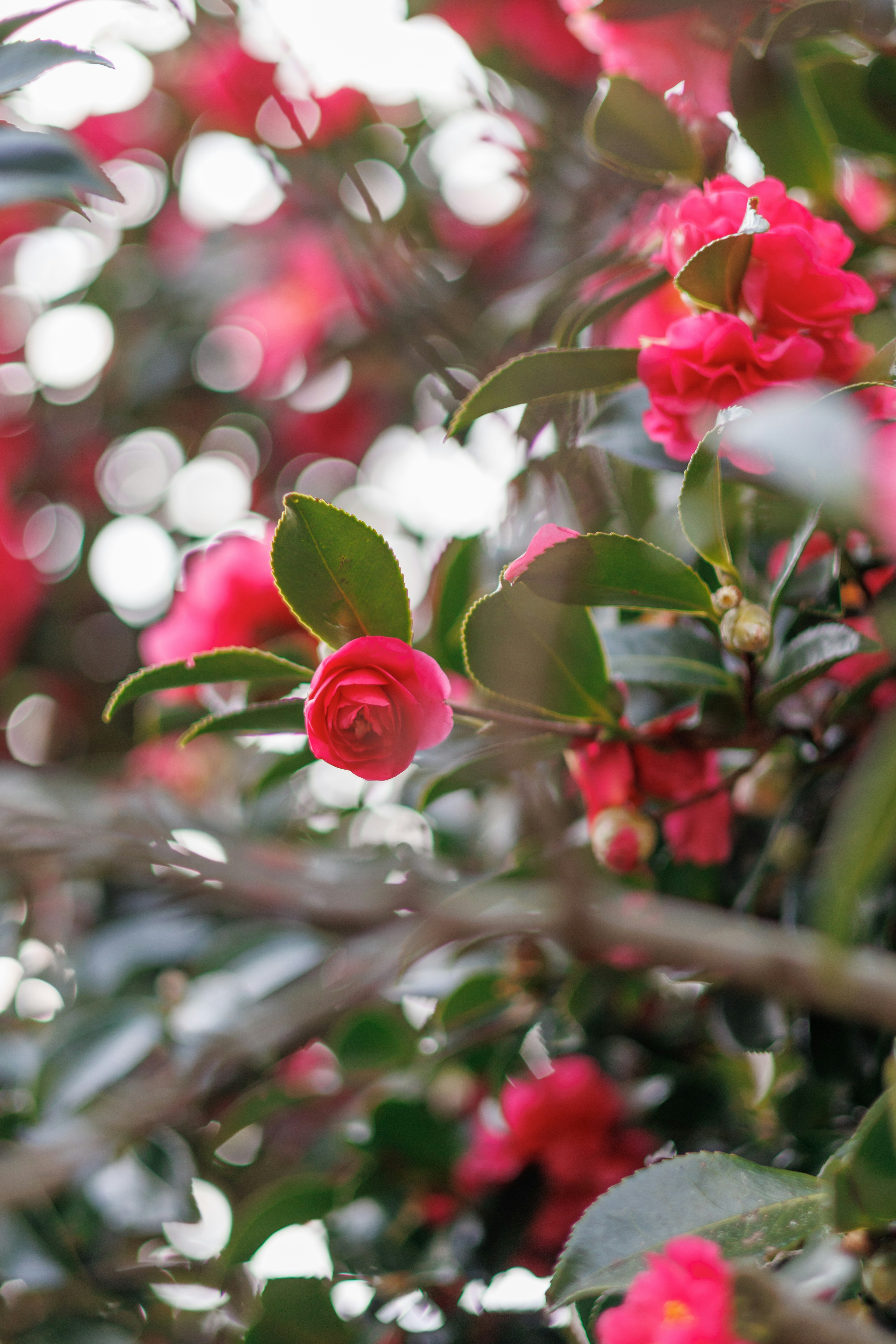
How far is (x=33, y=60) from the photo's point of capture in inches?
21.8

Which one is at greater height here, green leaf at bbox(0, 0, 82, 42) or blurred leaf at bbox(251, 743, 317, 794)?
green leaf at bbox(0, 0, 82, 42)

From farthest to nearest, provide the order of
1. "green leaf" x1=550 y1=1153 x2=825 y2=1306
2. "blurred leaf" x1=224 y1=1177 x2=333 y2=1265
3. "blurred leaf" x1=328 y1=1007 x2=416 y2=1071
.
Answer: "blurred leaf" x1=328 y1=1007 x2=416 y2=1071, "blurred leaf" x1=224 y1=1177 x2=333 y2=1265, "green leaf" x1=550 y1=1153 x2=825 y2=1306

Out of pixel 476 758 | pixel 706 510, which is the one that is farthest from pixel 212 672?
pixel 706 510

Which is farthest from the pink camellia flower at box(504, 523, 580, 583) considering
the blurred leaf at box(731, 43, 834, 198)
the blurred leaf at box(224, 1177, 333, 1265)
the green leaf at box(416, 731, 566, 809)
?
the blurred leaf at box(224, 1177, 333, 1265)

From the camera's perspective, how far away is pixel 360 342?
64.8 inches

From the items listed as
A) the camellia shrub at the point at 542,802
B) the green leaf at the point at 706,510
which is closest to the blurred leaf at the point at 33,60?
the camellia shrub at the point at 542,802

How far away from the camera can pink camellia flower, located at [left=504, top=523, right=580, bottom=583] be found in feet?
1.57

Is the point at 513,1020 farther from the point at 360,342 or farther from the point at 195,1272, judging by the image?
the point at 360,342

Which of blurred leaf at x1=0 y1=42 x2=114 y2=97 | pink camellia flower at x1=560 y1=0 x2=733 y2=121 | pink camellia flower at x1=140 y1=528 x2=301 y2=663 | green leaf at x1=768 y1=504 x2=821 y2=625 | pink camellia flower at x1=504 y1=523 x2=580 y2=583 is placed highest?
blurred leaf at x1=0 y1=42 x2=114 y2=97

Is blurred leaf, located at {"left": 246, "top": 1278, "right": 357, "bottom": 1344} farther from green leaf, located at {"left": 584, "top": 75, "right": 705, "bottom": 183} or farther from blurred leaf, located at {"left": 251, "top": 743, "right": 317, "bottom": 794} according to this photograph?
green leaf, located at {"left": 584, "top": 75, "right": 705, "bottom": 183}

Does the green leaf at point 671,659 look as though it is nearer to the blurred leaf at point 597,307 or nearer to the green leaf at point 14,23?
the blurred leaf at point 597,307

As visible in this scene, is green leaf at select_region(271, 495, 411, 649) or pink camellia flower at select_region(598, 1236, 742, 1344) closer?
pink camellia flower at select_region(598, 1236, 742, 1344)

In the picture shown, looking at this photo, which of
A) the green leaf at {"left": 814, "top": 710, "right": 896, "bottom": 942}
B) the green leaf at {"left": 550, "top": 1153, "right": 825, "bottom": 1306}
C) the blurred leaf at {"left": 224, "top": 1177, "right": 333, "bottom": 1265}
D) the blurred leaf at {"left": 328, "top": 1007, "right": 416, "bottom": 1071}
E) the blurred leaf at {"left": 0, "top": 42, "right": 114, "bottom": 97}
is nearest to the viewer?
the green leaf at {"left": 814, "top": 710, "right": 896, "bottom": 942}

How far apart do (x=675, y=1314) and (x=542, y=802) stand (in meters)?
0.29
